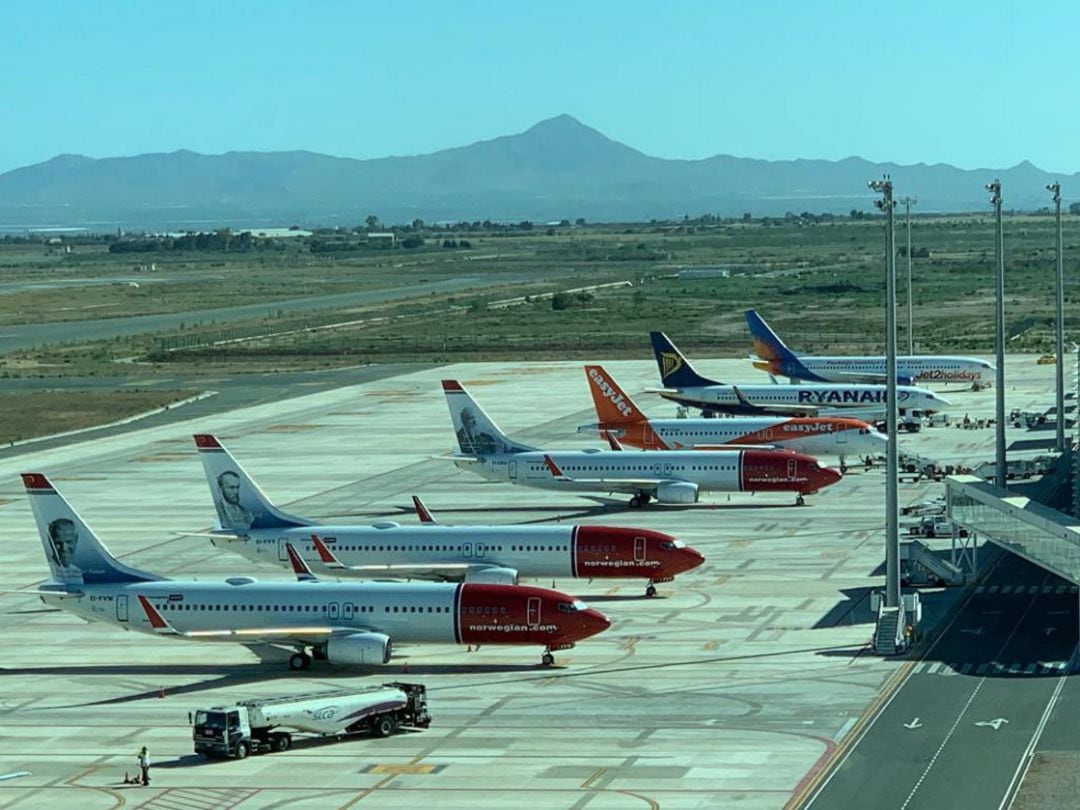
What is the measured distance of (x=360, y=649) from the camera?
70.9 metres

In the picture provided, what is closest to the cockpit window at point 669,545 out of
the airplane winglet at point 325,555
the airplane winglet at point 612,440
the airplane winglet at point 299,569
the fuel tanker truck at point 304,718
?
the airplane winglet at point 325,555

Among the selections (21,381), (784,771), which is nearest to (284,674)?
(784,771)

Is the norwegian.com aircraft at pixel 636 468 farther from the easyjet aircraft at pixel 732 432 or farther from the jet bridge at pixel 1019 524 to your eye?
the jet bridge at pixel 1019 524

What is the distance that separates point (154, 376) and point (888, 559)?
127053 millimetres

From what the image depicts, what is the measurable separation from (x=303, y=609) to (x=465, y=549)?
40.5 ft

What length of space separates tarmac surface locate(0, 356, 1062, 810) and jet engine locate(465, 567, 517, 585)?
13.2 feet

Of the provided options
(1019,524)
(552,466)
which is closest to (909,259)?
(552,466)

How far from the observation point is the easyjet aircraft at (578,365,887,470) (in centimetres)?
12394

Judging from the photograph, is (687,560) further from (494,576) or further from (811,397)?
(811,397)

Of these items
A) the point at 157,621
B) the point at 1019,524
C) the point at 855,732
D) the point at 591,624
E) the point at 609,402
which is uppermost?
the point at 609,402

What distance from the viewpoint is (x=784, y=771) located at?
5684cm

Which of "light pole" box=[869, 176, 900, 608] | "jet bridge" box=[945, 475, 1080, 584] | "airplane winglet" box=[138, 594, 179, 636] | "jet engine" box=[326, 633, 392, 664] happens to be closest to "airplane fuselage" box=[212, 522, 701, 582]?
"light pole" box=[869, 176, 900, 608]

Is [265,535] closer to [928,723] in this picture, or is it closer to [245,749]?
[245,749]

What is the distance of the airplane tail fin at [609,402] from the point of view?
124m
